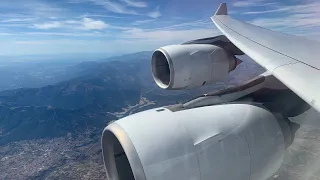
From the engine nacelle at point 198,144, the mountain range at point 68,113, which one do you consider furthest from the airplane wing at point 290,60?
the mountain range at point 68,113

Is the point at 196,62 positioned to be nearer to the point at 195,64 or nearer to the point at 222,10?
the point at 195,64

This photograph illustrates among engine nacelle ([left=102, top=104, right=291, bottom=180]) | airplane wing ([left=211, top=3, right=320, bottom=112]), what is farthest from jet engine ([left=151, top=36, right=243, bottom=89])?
engine nacelle ([left=102, top=104, right=291, bottom=180])

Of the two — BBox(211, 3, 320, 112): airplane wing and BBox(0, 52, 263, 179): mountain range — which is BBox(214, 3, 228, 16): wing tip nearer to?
BBox(211, 3, 320, 112): airplane wing

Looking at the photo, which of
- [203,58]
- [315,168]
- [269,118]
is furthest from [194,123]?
[203,58]

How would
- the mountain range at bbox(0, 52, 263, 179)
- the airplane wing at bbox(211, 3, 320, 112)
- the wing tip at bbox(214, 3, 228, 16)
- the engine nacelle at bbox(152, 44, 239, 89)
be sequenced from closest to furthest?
the airplane wing at bbox(211, 3, 320, 112) < the engine nacelle at bbox(152, 44, 239, 89) < the wing tip at bbox(214, 3, 228, 16) < the mountain range at bbox(0, 52, 263, 179)

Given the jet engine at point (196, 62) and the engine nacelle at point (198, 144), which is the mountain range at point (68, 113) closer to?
the jet engine at point (196, 62)
